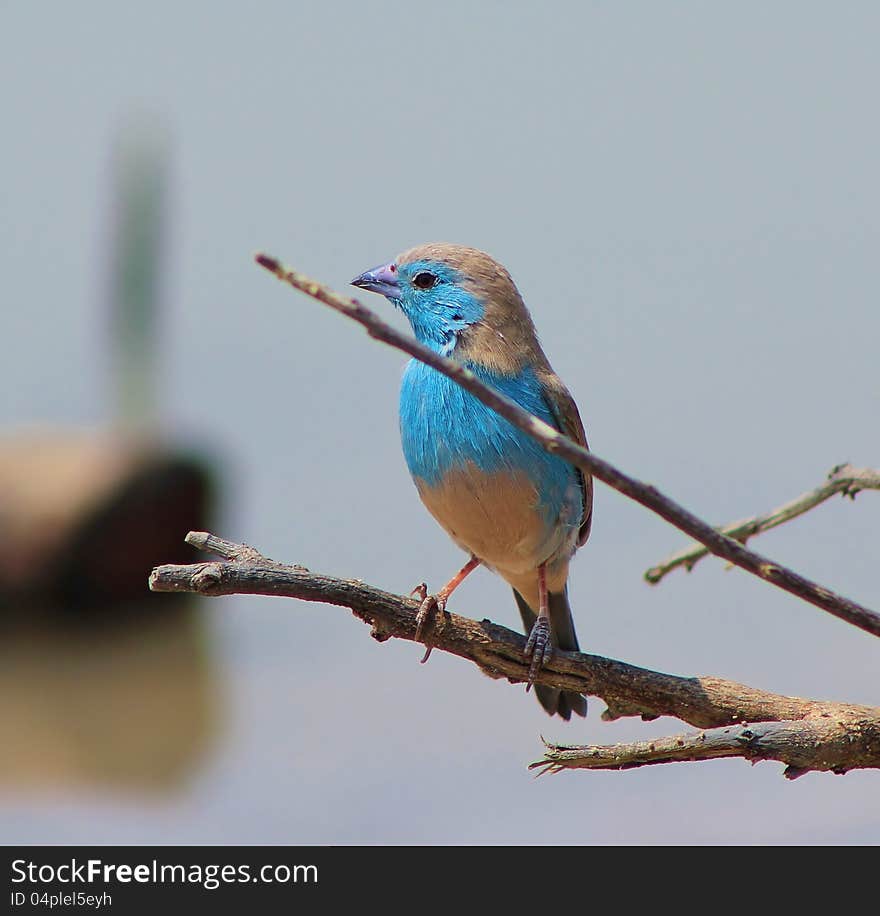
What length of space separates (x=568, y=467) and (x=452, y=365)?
172cm

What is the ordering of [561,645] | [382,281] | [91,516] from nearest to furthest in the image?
[382,281] < [561,645] < [91,516]

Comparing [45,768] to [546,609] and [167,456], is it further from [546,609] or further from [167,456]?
[546,609]

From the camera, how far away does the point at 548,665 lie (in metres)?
3.43

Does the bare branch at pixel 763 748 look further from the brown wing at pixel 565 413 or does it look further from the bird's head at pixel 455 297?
the bird's head at pixel 455 297

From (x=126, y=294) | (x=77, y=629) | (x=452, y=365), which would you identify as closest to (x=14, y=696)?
(x=77, y=629)

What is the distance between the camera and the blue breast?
12.1 feet

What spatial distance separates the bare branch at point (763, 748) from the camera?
2.79 meters

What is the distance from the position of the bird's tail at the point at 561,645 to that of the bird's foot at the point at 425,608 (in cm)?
82

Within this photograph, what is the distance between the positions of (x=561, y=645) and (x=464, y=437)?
90 cm

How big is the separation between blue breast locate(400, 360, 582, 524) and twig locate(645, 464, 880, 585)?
1.27 feet

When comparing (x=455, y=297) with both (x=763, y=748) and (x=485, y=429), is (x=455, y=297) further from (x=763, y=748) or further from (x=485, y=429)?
(x=763, y=748)

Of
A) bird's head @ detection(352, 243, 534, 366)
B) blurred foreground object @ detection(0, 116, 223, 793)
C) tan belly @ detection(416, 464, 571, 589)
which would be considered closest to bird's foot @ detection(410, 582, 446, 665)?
tan belly @ detection(416, 464, 571, 589)

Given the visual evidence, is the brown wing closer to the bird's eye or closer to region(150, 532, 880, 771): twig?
the bird's eye

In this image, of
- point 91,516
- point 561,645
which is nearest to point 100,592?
point 91,516
